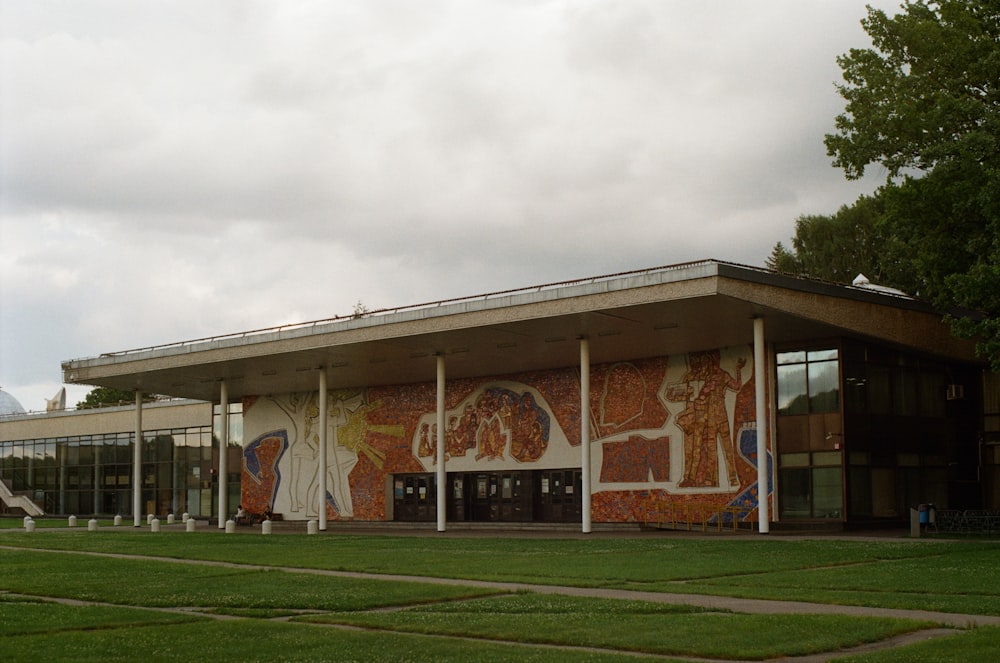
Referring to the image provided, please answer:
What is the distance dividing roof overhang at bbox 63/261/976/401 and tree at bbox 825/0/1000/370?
3.93m

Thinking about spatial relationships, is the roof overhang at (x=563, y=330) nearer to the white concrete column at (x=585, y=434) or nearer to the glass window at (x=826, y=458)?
the white concrete column at (x=585, y=434)

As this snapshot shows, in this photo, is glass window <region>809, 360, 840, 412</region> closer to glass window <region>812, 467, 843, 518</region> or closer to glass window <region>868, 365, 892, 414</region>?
glass window <region>868, 365, 892, 414</region>

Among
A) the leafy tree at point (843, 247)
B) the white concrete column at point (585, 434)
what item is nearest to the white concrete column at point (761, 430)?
the white concrete column at point (585, 434)

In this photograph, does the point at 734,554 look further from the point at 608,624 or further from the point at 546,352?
the point at 546,352

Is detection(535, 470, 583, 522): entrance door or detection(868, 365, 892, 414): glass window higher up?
detection(868, 365, 892, 414): glass window

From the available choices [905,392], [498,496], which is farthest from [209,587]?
[498,496]

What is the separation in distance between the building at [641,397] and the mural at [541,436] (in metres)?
0.09

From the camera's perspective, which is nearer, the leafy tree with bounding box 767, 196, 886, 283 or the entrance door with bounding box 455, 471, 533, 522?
the entrance door with bounding box 455, 471, 533, 522

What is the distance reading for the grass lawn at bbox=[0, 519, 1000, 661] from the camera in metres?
11.8

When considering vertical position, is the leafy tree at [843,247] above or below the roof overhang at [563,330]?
above

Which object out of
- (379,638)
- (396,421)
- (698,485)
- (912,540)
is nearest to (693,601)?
(379,638)

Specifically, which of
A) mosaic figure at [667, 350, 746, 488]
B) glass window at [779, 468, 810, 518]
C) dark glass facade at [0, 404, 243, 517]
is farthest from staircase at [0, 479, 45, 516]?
glass window at [779, 468, 810, 518]

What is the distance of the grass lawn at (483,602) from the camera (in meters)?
11.8

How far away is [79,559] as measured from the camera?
27.5 metres
